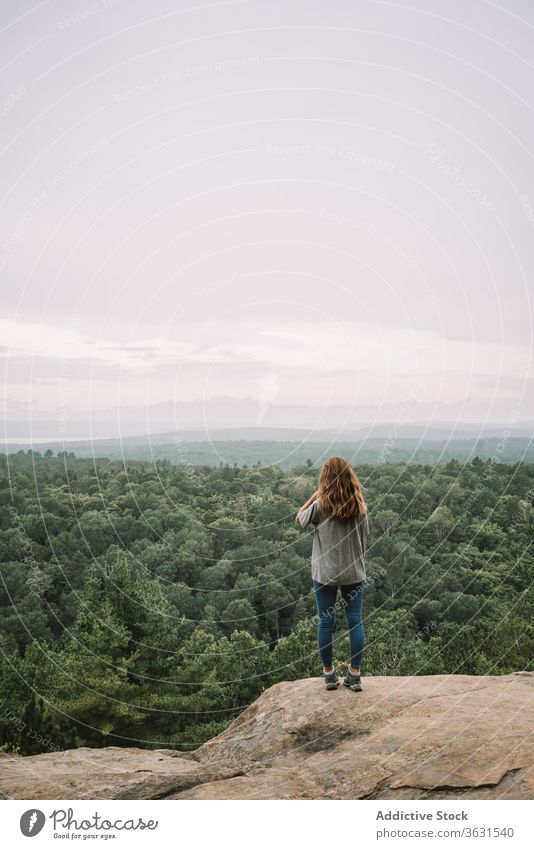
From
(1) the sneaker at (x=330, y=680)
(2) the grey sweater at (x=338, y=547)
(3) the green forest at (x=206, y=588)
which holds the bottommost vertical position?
(3) the green forest at (x=206, y=588)

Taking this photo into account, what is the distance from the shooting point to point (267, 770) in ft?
15.7

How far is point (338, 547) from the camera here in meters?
5.11

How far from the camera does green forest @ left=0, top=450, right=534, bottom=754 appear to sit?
20547 millimetres

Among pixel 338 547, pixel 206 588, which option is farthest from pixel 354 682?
pixel 206 588

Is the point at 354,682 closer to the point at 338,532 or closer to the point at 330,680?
the point at 330,680

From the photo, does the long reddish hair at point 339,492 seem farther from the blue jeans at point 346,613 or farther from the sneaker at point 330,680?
the sneaker at point 330,680

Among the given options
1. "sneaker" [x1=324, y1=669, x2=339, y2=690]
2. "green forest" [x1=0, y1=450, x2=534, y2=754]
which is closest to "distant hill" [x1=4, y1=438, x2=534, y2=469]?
"green forest" [x1=0, y1=450, x2=534, y2=754]

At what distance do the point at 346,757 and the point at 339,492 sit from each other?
88.9 inches

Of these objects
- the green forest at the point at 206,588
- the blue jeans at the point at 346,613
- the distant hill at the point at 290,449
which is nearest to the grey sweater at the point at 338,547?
the blue jeans at the point at 346,613

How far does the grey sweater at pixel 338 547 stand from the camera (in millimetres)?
5102

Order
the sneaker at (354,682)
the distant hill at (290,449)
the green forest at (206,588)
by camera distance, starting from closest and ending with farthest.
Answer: the sneaker at (354,682)
the distant hill at (290,449)
the green forest at (206,588)

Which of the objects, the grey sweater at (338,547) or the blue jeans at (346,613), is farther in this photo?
the blue jeans at (346,613)

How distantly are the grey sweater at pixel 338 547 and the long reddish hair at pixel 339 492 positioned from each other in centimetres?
8

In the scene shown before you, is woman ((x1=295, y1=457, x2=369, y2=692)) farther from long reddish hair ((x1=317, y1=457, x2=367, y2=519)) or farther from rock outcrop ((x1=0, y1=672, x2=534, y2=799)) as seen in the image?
rock outcrop ((x1=0, y1=672, x2=534, y2=799))
